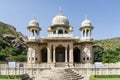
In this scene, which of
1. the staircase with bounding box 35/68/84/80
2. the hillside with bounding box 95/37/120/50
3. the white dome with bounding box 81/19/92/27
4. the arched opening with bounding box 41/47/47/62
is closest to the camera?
the staircase with bounding box 35/68/84/80

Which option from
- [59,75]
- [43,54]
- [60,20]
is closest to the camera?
[59,75]

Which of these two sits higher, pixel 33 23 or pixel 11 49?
pixel 33 23

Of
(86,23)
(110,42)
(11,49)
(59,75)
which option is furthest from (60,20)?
(110,42)

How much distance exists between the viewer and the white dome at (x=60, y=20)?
48312 millimetres

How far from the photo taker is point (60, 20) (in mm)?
48500

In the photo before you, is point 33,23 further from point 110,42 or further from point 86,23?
point 110,42

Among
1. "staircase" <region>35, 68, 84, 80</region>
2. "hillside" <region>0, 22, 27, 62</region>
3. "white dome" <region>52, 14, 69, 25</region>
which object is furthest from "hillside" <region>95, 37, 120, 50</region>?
"staircase" <region>35, 68, 84, 80</region>

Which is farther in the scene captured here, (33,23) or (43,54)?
(43,54)

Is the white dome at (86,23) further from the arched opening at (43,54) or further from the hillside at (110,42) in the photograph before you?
the hillside at (110,42)

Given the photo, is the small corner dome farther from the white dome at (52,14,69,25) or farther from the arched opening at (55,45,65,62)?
the arched opening at (55,45,65,62)

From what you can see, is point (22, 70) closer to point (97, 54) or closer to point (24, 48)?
point (97, 54)

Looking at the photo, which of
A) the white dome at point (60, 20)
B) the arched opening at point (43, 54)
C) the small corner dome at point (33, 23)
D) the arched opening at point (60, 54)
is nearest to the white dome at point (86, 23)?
the white dome at point (60, 20)

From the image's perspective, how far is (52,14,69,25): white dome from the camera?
159 feet

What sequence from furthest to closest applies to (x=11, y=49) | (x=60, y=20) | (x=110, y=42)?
(x=110, y=42), (x=11, y=49), (x=60, y=20)
